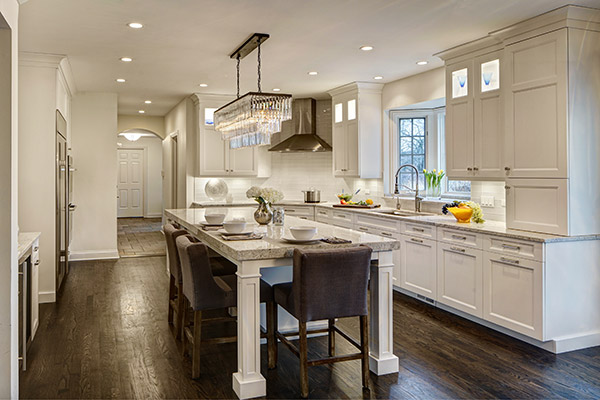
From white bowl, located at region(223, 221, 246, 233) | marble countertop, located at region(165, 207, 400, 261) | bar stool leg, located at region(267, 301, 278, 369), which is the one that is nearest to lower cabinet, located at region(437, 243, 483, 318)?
marble countertop, located at region(165, 207, 400, 261)

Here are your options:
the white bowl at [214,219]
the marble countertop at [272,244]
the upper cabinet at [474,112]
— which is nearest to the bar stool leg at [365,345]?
the marble countertop at [272,244]

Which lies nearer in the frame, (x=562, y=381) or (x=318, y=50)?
(x=562, y=381)

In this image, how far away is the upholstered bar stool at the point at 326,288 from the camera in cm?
274

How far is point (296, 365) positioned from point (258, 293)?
74 centimetres

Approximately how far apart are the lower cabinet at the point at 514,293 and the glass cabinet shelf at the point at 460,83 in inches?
64.3

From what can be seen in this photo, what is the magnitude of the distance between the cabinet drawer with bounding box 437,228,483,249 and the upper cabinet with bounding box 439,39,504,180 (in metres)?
0.57

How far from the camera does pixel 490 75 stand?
171 inches

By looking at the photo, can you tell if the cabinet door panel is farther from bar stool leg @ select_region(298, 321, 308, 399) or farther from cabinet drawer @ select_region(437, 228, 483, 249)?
bar stool leg @ select_region(298, 321, 308, 399)

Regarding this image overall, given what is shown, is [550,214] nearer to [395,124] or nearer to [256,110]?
[256,110]

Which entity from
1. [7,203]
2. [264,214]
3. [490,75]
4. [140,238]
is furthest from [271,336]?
[140,238]

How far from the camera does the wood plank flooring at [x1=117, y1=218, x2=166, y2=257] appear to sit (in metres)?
8.22

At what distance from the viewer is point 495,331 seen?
4008mm

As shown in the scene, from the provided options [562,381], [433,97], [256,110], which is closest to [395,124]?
[433,97]

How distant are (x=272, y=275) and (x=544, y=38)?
108 inches
